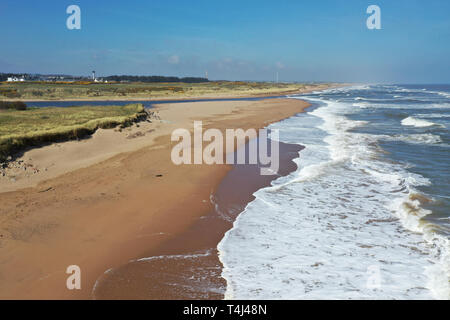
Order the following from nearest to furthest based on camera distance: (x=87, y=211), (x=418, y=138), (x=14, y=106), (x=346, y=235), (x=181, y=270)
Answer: (x=181, y=270)
(x=346, y=235)
(x=87, y=211)
(x=418, y=138)
(x=14, y=106)

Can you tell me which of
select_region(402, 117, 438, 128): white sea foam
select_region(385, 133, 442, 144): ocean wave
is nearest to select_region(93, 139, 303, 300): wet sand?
select_region(385, 133, 442, 144): ocean wave

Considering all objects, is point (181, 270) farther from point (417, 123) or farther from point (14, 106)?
point (14, 106)

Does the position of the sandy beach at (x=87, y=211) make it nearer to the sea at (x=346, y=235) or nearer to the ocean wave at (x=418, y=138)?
the sea at (x=346, y=235)

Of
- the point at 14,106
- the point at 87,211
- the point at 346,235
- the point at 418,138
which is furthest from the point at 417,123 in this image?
the point at 14,106

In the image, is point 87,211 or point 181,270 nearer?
point 181,270

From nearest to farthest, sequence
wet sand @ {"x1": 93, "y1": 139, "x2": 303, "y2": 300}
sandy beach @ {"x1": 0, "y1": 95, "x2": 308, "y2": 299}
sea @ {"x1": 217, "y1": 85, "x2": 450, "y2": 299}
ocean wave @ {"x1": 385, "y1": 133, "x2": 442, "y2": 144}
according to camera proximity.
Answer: wet sand @ {"x1": 93, "y1": 139, "x2": 303, "y2": 300}, sea @ {"x1": 217, "y1": 85, "x2": 450, "y2": 299}, sandy beach @ {"x1": 0, "y1": 95, "x2": 308, "y2": 299}, ocean wave @ {"x1": 385, "y1": 133, "x2": 442, "y2": 144}

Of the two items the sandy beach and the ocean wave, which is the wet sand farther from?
the ocean wave

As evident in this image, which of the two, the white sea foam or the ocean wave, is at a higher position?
the white sea foam

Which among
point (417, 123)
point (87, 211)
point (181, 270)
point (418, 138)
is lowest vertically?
point (181, 270)
